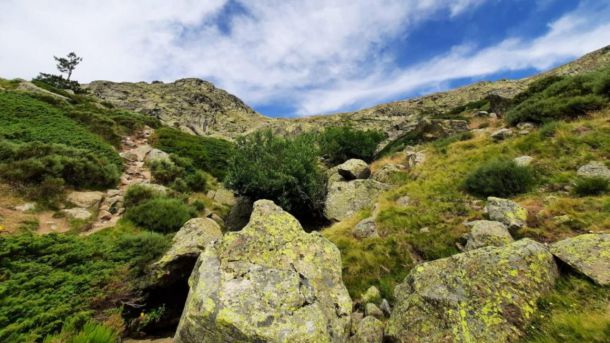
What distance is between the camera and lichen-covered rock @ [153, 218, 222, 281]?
744 centimetres

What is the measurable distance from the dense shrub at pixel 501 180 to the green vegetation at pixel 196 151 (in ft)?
56.5

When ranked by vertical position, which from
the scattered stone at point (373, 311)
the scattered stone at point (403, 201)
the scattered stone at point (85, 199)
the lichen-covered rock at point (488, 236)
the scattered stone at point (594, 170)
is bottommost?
the scattered stone at point (373, 311)

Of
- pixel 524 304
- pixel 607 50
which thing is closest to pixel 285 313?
pixel 524 304

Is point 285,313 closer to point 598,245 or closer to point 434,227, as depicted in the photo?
point 598,245

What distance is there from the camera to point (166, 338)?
22.5 feet

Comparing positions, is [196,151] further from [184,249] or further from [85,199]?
[184,249]

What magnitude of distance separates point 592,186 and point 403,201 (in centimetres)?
549

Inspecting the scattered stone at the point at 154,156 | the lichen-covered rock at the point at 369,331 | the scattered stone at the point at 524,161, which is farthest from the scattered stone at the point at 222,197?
the scattered stone at the point at 524,161

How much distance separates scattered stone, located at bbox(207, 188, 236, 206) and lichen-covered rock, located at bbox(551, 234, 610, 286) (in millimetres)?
15433

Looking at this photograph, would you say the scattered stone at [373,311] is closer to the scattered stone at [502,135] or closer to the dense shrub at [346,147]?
the scattered stone at [502,135]

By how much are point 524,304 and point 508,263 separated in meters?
0.68

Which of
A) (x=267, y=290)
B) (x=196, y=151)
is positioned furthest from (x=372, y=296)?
(x=196, y=151)

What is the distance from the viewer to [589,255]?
4.21 m

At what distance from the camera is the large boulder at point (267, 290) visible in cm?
439
